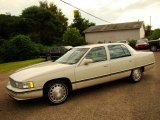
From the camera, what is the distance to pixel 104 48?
7598mm

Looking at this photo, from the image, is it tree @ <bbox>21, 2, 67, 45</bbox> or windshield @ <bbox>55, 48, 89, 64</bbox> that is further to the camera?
tree @ <bbox>21, 2, 67, 45</bbox>

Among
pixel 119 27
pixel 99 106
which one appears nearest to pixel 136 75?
pixel 99 106

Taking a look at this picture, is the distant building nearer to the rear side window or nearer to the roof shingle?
the roof shingle

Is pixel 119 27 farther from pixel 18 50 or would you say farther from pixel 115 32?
pixel 18 50

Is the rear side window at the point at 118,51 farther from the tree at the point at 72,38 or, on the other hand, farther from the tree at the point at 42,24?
the tree at the point at 42,24

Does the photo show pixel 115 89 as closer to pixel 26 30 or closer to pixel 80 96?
pixel 80 96

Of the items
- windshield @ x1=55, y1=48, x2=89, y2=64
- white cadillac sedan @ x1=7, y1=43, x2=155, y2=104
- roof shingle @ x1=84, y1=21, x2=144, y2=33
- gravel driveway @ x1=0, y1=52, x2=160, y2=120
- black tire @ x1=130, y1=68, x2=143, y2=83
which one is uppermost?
roof shingle @ x1=84, y1=21, x2=144, y2=33

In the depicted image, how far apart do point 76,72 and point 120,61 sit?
5.98 ft

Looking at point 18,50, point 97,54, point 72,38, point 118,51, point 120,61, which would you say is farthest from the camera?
point 72,38

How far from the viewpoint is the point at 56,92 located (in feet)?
20.6

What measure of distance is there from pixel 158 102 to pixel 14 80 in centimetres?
380

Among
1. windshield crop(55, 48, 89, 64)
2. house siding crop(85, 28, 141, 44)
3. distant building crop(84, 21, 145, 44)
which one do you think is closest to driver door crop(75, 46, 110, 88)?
windshield crop(55, 48, 89, 64)

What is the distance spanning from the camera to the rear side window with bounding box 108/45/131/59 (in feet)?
25.3

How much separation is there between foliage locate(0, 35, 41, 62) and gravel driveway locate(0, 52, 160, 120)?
65.7 feet
